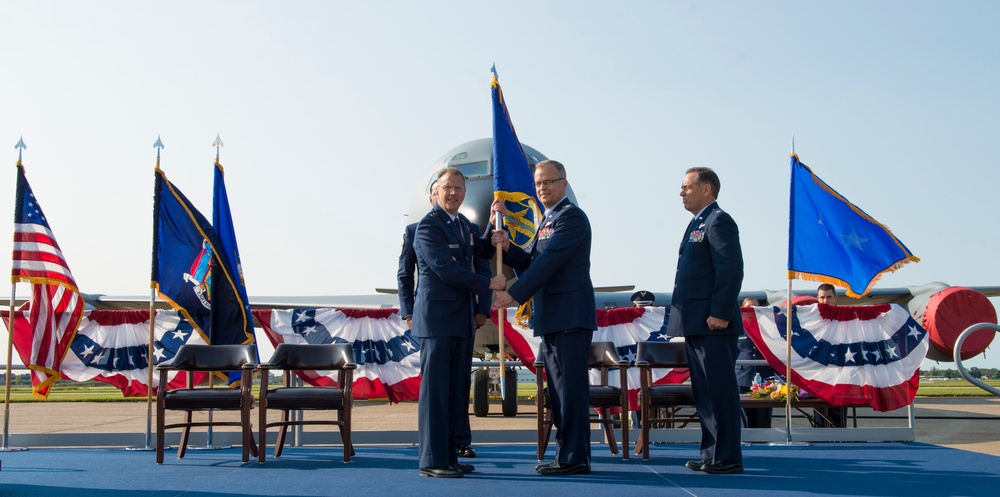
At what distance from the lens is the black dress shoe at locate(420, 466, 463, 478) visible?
4184 millimetres

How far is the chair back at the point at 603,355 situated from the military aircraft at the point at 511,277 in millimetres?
4202

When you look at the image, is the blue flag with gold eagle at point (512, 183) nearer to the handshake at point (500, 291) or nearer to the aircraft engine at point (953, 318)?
the handshake at point (500, 291)

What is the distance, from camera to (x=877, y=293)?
13164mm

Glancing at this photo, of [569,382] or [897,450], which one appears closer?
[569,382]

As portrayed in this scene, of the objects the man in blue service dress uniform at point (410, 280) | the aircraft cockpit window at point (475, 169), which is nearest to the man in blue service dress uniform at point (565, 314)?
the man in blue service dress uniform at point (410, 280)

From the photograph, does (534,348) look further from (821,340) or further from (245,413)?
(245,413)

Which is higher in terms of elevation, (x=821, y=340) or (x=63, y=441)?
(x=821, y=340)

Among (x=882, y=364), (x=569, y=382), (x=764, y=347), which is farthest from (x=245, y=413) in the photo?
(x=882, y=364)

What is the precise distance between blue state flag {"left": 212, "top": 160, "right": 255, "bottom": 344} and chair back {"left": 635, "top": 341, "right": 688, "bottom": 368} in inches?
129

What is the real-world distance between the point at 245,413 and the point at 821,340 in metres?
4.85

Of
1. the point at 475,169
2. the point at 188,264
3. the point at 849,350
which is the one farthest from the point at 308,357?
the point at 475,169

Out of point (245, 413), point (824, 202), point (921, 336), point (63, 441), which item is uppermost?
point (824, 202)

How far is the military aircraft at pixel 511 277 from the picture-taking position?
9984mm

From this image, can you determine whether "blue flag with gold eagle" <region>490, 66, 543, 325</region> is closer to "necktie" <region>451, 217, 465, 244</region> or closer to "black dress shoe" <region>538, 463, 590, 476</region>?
"necktie" <region>451, 217, 465, 244</region>
